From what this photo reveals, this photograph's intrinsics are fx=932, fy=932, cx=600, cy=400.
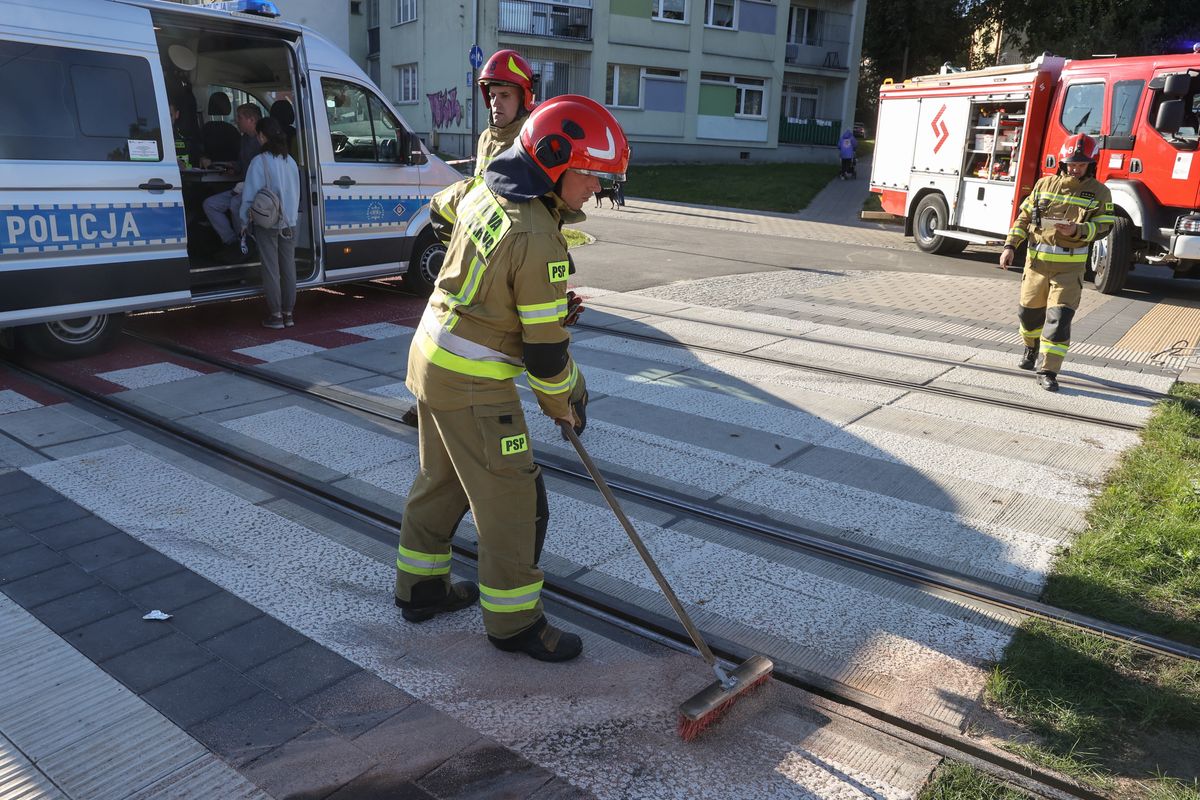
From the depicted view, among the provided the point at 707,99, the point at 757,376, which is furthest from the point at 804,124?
the point at 757,376

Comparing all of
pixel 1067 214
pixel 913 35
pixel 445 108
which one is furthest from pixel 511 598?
pixel 913 35

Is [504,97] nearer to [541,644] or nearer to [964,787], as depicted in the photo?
[541,644]

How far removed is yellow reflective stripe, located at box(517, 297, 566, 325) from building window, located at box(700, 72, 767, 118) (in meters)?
33.6

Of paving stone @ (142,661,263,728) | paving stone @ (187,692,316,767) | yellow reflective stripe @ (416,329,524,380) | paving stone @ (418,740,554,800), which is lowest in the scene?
paving stone @ (418,740,554,800)

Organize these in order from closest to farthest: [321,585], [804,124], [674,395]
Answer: [321,585] → [674,395] → [804,124]

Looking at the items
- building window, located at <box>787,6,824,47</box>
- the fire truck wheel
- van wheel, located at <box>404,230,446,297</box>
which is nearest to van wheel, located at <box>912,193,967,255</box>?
the fire truck wheel

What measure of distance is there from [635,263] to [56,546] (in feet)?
32.8

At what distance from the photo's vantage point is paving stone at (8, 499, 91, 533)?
4527 mm

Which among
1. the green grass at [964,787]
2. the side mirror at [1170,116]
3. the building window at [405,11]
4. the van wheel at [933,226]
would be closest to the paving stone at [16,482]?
the green grass at [964,787]

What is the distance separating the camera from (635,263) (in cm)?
1348

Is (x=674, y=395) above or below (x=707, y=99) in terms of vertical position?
below

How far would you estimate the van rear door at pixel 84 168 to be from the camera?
21.5ft

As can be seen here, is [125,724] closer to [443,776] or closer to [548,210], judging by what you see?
[443,776]

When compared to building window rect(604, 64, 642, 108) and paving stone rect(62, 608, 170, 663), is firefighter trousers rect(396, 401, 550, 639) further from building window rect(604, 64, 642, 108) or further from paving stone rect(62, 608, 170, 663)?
building window rect(604, 64, 642, 108)
